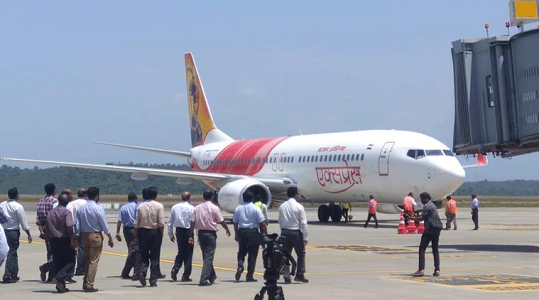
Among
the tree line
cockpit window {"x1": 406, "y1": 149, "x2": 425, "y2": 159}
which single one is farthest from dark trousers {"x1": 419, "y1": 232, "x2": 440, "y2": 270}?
the tree line

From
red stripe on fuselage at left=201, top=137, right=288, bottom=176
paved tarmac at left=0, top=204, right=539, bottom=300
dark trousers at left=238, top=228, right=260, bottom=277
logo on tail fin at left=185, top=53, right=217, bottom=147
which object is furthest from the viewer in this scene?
logo on tail fin at left=185, top=53, right=217, bottom=147

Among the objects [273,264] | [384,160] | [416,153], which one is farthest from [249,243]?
[384,160]

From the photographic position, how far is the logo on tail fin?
54531 millimetres

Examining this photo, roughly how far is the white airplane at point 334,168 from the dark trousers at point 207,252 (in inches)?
771

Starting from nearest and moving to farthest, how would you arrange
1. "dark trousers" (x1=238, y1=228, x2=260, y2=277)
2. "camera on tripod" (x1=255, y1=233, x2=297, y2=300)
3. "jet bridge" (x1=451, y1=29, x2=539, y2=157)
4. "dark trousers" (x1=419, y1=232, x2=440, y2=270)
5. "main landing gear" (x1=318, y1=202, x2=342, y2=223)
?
"camera on tripod" (x1=255, y1=233, x2=297, y2=300) → "dark trousers" (x1=238, y1=228, x2=260, y2=277) → "dark trousers" (x1=419, y1=232, x2=440, y2=270) → "jet bridge" (x1=451, y1=29, x2=539, y2=157) → "main landing gear" (x1=318, y1=202, x2=342, y2=223)

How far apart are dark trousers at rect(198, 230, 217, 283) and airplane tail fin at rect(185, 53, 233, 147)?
35.7 m

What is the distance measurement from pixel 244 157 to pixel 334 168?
8.23 metres

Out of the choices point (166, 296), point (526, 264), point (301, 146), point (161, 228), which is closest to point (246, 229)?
point (161, 228)

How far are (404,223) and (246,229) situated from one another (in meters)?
17.1

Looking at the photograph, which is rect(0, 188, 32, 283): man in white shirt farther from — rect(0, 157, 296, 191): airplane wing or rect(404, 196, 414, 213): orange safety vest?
rect(0, 157, 296, 191): airplane wing

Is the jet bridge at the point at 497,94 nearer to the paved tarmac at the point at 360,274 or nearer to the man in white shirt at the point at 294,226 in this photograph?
the paved tarmac at the point at 360,274

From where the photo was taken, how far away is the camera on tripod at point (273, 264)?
13617mm

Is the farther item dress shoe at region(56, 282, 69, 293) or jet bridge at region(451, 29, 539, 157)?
jet bridge at region(451, 29, 539, 157)

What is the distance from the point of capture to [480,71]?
2484cm
